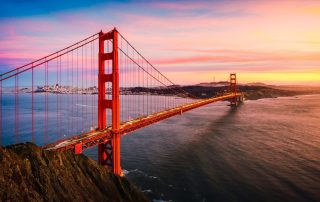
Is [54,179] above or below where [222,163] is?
above

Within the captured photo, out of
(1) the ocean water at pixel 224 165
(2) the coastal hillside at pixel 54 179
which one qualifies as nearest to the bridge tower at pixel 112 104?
(1) the ocean water at pixel 224 165

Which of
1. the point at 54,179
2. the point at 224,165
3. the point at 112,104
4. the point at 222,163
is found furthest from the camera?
the point at 222,163

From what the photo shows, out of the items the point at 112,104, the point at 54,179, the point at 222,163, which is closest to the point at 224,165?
the point at 222,163

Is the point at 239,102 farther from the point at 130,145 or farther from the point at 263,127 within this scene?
the point at 130,145

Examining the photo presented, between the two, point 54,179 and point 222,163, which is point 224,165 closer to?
point 222,163

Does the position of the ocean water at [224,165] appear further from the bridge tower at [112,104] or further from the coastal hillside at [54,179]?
the coastal hillside at [54,179]

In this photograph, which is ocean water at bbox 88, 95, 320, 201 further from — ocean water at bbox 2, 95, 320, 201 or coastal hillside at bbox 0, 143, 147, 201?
coastal hillside at bbox 0, 143, 147, 201

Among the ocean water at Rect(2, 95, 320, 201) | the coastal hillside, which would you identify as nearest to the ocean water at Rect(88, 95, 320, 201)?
the ocean water at Rect(2, 95, 320, 201)
